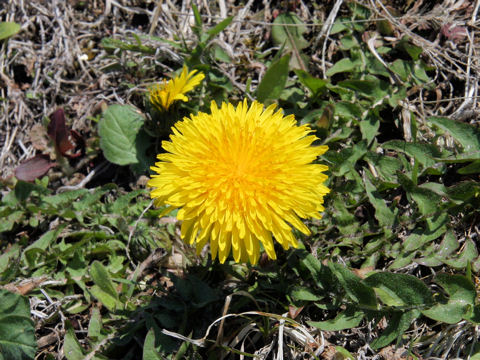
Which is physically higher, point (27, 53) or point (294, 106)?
point (294, 106)

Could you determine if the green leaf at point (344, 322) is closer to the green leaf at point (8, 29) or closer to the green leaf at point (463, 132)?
the green leaf at point (463, 132)

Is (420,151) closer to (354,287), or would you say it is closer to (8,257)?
(354,287)

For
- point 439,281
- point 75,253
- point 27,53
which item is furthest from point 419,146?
point 27,53

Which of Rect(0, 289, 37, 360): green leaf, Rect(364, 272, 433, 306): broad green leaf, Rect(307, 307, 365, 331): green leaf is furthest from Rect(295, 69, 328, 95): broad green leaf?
Rect(0, 289, 37, 360): green leaf

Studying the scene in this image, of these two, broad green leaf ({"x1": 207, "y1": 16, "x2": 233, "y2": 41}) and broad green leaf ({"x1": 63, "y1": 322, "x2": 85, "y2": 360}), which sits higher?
broad green leaf ({"x1": 207, "y1": 16, "x2": 233, "y2": 41})

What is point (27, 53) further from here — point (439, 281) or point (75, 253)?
point (439, 281)

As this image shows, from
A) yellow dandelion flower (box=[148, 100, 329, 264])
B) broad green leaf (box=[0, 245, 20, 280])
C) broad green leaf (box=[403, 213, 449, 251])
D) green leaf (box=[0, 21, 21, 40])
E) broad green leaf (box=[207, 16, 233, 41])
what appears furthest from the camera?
green leaf (box=[0, 21, 21, 40])

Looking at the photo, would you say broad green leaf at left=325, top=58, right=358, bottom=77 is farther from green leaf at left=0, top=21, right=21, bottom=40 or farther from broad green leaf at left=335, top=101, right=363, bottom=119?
green leaf at left=0, top=21, right=21, bottom=40
